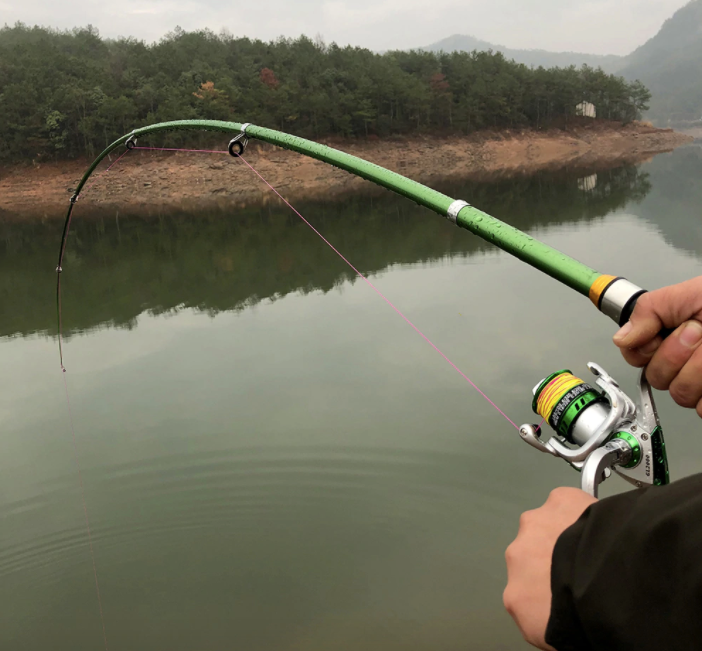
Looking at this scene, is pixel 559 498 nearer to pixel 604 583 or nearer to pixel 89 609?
pixel 604 583

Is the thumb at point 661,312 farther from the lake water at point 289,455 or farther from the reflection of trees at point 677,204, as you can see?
the reflection of trees at point 677,204

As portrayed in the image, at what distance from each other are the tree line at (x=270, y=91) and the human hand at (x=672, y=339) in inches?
1286

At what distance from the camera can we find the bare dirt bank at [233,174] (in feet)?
81.6

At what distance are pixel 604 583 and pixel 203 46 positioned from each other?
167 feet

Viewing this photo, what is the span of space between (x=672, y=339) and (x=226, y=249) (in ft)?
42.9

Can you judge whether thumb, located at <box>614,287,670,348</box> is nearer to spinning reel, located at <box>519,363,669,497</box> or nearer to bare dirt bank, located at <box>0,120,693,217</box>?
spinning reel, located at <box>519,363,669,497</box>

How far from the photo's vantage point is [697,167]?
25016mm

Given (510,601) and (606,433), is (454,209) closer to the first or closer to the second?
(606,433)

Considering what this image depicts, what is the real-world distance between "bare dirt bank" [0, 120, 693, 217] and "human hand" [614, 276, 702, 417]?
22055 millimetres

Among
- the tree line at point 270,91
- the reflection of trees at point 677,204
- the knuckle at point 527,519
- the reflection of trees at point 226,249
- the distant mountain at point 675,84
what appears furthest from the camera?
the distant mountain at point 675,84

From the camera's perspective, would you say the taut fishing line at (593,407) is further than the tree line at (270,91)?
No

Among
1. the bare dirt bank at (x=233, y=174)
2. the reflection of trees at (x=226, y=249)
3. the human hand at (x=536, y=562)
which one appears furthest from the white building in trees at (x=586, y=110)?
the human hand at (x=536, y=562)

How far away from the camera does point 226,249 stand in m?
13.5

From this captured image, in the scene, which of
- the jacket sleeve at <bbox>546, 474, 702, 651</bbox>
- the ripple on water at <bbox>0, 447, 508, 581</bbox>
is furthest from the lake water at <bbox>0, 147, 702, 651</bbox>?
the jacket sleeve at <bbox>546, 474, 702, 651</bbox>
